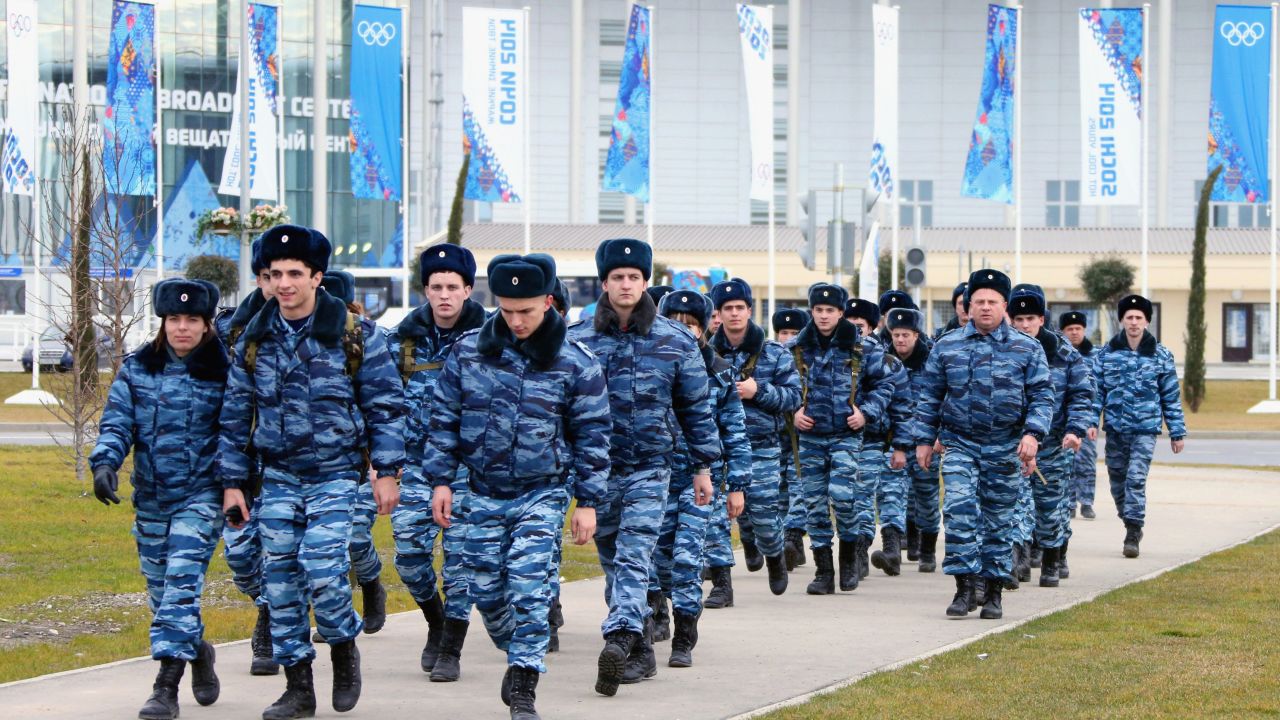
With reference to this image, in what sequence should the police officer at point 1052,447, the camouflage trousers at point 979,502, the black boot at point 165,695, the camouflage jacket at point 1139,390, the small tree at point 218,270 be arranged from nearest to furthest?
the black boot at point 165,695
the camouflage trousers at point 979,502
the police officer at point 1052,447
the camouflage jacket at point 1139,390
the small tree at point 218,270

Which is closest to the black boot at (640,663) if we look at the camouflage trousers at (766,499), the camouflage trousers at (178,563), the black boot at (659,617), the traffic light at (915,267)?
the black boot at (659,617)

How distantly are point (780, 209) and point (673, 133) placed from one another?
217 inches

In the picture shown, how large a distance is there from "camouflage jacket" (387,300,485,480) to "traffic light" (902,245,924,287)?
12724 mm

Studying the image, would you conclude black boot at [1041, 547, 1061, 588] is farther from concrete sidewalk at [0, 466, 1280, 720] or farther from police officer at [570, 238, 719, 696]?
police officer at [570, 238, 719, 696]

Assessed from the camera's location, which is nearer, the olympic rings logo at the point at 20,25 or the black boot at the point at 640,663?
the black boot at the point at 640,663

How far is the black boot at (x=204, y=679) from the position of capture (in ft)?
25.8

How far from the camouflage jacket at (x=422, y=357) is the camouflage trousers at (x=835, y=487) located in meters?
3.89

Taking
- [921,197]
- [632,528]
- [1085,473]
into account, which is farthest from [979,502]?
[921,197]

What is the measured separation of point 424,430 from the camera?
31.3ft

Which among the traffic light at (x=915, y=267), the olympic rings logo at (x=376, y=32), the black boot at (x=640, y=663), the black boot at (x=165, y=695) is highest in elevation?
the olympic rings logo at (x=376, y=32)

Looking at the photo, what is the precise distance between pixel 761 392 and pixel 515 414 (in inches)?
153

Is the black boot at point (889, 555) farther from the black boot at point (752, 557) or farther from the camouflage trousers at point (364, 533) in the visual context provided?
the camouflage trousers at point (364, 533)

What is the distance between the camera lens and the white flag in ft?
121

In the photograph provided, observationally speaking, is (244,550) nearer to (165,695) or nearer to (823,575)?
(165,695)
